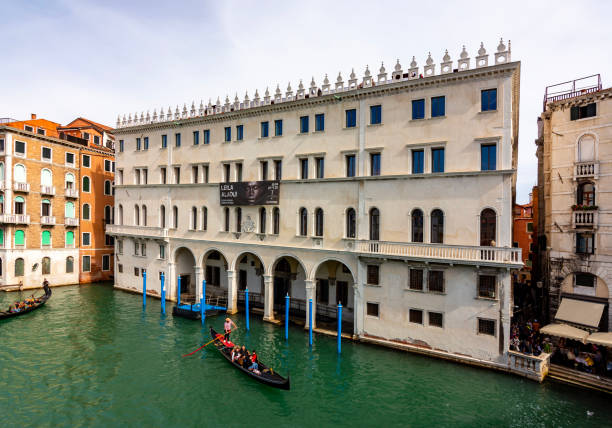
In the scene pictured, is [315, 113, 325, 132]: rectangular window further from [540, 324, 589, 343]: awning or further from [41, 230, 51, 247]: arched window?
[41, 230, 51, 247]: arched window

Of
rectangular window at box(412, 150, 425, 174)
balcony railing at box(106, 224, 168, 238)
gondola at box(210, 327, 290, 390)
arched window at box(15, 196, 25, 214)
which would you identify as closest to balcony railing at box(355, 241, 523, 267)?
rectangular window at box(412, 150, 425, 174)

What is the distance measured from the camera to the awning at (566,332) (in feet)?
62.9

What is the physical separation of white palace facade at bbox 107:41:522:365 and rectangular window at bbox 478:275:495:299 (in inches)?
2.0

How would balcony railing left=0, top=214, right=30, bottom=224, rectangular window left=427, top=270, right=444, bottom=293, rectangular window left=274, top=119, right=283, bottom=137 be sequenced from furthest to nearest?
→ balcony railing left=0, top=214, right=30, bottom=224, rectangular window left=274, top=119, right=283, bottom=137, rectangular window left=427, top=270, right=444, bottom=293

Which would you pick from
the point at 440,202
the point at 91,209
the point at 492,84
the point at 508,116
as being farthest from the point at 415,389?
the point at 91,209

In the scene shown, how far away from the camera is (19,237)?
35.9 m

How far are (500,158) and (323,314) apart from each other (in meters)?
17.1

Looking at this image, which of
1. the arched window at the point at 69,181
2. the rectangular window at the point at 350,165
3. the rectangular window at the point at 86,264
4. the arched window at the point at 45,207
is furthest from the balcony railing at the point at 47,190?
the rectangular window at the point at 350,165

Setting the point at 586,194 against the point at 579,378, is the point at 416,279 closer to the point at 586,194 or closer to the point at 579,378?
the point at 579,378

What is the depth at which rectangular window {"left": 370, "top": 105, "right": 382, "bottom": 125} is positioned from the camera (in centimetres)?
2379

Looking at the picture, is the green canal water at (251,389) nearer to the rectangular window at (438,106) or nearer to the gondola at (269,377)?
the gondola at (269,377)

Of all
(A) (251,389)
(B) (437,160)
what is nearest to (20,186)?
(A) (251,389)

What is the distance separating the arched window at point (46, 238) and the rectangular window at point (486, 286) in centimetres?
4038

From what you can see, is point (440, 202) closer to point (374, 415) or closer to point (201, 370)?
point (374, 415)
